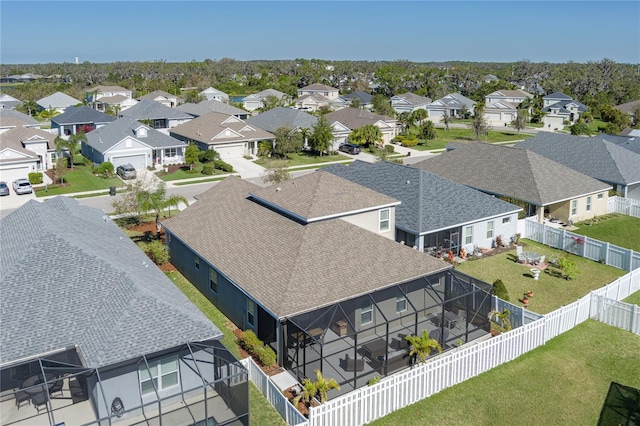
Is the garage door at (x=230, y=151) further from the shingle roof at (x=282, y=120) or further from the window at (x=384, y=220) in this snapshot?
the window at (x=384, y=220)

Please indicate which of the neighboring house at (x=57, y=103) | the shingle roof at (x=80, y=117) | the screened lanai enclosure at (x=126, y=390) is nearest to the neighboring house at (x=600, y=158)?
the screened lanai enclosure at (x=126, y=390)

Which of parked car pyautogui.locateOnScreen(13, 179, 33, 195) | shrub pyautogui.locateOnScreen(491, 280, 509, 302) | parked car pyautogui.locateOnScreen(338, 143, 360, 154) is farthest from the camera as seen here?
parked car pyautogui.locateOnScreen(338, 143, 360, 154)

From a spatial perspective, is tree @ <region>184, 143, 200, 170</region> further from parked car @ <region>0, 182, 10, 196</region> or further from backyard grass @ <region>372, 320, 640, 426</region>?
backyard grass @ <region>372, 320, 640, 426</region>

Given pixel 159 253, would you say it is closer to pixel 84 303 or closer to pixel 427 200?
pixel 84 303

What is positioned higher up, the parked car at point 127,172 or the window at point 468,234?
the parked car at point 127,172

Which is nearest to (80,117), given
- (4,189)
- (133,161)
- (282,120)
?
(133,161)

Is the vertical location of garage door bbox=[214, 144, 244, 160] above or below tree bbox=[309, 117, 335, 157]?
below

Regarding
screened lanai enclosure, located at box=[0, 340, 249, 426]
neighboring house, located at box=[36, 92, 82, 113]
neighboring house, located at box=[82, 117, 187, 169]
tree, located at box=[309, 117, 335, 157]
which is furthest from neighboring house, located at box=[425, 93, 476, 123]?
screened lanai enclosure, located at box=[0, 340, 249, 426]
